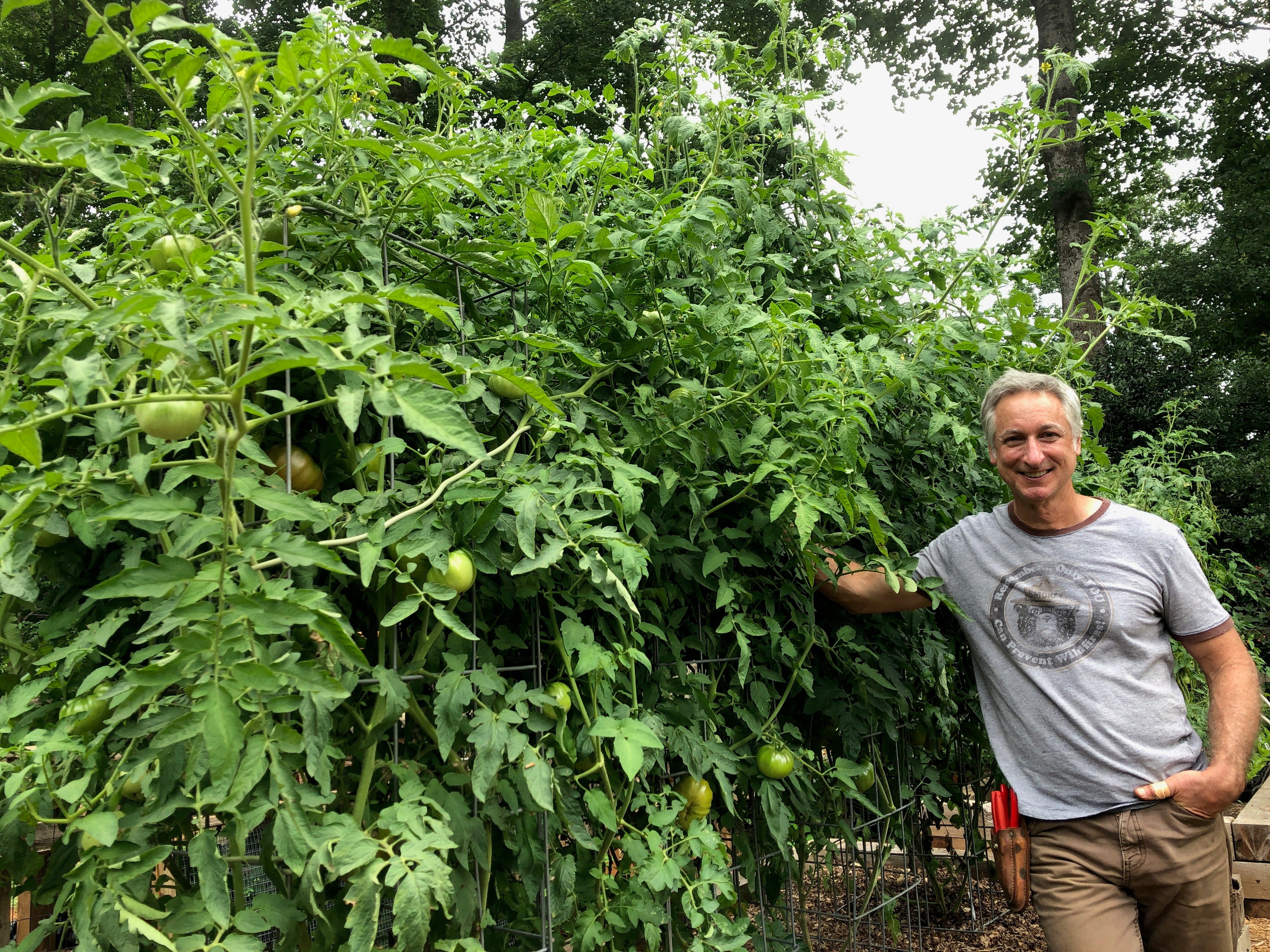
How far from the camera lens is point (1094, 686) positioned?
1.99m

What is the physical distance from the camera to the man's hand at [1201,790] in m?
1.86

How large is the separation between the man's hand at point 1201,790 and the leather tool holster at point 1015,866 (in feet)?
0.98

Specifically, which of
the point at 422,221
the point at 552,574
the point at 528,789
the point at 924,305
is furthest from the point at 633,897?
the point at 924,305

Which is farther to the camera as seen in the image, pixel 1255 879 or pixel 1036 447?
pixel 1255 879

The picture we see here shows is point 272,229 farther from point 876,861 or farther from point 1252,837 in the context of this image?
point 1252,837

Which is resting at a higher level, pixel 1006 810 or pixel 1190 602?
pixel 1190 602

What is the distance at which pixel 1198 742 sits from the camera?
2.02 metres

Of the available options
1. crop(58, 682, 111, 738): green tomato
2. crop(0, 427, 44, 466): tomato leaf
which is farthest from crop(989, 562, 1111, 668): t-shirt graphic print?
crop(0, 427, 44, 466): tomato leaf

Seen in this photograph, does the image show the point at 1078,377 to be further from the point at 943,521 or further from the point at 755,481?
the point at 755,481

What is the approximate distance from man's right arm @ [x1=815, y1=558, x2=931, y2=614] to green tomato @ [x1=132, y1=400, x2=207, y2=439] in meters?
1.40

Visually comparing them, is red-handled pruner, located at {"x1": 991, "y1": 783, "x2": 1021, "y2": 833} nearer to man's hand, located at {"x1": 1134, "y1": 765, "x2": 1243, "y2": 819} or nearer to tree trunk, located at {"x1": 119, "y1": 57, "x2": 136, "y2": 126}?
man's hand, located at {"x1": 1134, "y1": 765, "x2": 1243, "y2": 819}

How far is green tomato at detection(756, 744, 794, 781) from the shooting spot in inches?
70.5

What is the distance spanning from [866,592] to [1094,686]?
53 centimetres

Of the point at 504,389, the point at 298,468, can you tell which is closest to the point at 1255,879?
the point at 504,389
